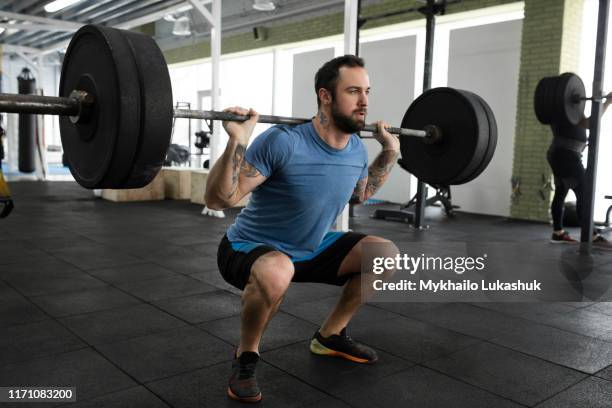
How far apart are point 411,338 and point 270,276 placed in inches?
33.4

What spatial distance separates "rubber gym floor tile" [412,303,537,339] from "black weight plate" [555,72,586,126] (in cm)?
188

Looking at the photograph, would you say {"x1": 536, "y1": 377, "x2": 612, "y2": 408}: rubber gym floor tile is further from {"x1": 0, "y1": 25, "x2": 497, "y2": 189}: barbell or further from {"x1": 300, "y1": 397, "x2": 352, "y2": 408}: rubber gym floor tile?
{"x1": 0, "y1": 25, "x2": 497, "y2": 189}: barbell

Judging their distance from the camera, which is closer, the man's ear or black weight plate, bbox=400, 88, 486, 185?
the man's ear

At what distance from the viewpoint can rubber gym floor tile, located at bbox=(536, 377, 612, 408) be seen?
1.57 meters

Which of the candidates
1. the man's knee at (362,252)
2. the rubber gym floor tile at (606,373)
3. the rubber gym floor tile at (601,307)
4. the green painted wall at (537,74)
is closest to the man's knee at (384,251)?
the man's knee at (362,252)

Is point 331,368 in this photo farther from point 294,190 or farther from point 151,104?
point 151,104

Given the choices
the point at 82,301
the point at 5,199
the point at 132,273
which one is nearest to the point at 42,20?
the point at 5,199

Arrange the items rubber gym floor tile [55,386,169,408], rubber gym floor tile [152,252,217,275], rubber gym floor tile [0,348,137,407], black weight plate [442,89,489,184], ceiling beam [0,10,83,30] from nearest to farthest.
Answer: rubber gym floor tile [55,386,169,408], rubber gym floor tile [0,348,137,407], black weight plate [442,89,489,184], rubber gym floor tile [152,252,217,275], ceiling beam [0,10,83,30]

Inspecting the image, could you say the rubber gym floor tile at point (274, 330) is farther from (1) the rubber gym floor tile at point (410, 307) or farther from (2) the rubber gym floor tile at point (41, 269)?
(2) the rubber gym floor tile at point (41, 269)

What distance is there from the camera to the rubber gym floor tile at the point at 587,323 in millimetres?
2221

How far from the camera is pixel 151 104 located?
52.5 inches

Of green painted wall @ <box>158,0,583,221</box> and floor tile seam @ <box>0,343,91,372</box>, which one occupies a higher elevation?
green painted wall @ <box>158,0,583,221</box>

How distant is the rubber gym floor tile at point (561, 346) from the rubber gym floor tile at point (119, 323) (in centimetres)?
132

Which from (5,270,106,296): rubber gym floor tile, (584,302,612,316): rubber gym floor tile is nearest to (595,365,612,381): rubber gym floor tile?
(584,302,612,316): rubber gym floor tile
